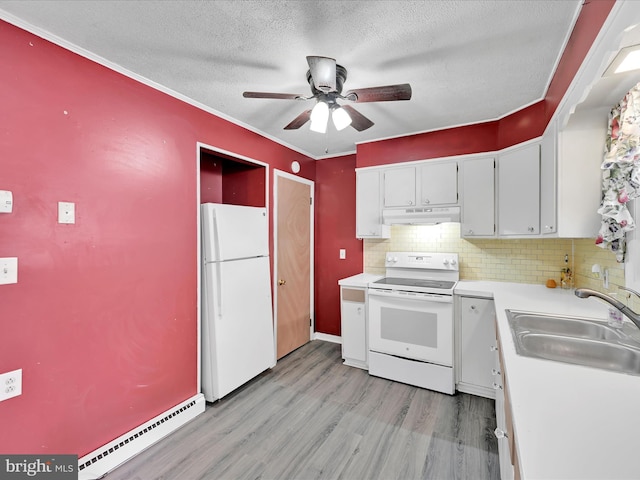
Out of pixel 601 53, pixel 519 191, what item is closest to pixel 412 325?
pixel 519 191

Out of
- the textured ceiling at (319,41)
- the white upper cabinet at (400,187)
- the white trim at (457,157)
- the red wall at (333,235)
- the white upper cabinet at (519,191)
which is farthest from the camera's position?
the red wall at (333,235)

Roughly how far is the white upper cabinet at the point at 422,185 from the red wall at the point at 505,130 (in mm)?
137

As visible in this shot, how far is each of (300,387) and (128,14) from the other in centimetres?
296

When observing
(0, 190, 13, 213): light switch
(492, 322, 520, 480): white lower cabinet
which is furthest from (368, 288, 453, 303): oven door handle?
(0, 190, 13, 213): light switch

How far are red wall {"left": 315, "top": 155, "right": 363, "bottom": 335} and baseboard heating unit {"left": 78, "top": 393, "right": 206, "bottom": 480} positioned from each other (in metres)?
1.93

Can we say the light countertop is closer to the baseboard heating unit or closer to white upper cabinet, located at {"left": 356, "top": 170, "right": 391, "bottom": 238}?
white upper cabinet, located at {"left": 356, "top": 170, "right": 391, "bottom": 238}

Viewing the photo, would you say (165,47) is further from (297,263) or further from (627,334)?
(627,334)

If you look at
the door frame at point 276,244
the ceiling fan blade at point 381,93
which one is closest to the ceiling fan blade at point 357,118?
the ceiling fan blade at point 381,93

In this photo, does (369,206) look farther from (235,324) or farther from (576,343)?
(576,343)

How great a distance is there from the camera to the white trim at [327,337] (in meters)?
3.87

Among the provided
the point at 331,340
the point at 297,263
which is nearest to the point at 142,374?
the point at 297,263

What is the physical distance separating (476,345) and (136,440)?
8.87ft

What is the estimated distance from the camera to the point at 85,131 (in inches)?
68.2

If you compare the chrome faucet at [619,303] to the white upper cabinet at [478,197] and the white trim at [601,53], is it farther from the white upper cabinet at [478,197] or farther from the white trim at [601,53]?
the white upper cabinet at [478,197]
